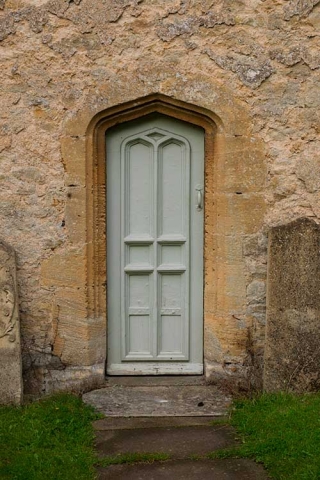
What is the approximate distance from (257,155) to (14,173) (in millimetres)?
1989

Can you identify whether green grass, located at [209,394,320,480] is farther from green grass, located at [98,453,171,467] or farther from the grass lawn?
green grass, located at [98,453,171,467]

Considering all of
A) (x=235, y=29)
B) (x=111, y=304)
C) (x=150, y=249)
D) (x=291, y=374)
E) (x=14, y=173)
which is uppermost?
(x=235, y=29)

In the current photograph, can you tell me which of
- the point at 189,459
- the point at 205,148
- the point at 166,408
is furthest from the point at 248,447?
the point at 205,148

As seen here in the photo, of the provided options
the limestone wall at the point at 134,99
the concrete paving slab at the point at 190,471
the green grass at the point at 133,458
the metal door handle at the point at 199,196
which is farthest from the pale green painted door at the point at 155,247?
the concrete paving slab at the point at 190,471

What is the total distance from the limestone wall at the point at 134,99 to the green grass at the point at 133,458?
1.30 meters

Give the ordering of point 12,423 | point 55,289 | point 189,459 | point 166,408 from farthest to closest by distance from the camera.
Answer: point 55,289
point 166,408
point 12,423
point 189,459

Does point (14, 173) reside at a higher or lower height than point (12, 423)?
higher

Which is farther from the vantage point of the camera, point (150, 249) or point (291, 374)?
point (150, 249)

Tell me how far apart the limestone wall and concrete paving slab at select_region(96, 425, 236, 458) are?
33.0 inches

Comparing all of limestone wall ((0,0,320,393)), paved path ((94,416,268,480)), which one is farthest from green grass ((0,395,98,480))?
limestone wall ((0,0,320,393))

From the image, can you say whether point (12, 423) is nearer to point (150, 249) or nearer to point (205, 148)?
point (150, 249)

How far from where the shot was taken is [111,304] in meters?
5.73

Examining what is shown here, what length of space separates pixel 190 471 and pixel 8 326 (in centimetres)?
185

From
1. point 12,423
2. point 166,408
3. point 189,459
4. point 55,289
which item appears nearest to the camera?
point 189,459
